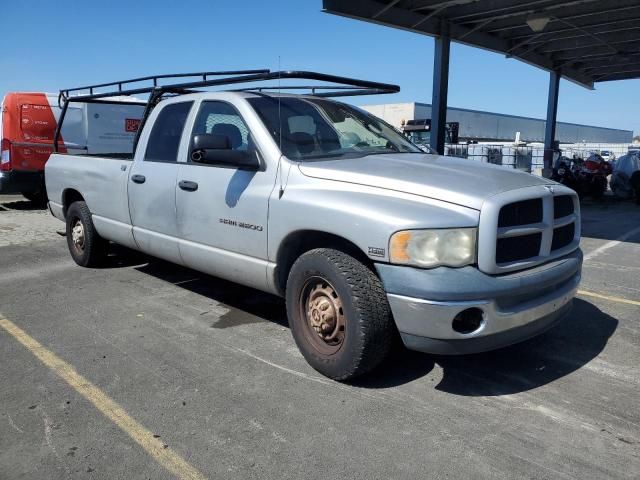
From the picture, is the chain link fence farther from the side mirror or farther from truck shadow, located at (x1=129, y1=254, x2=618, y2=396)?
the side mirror

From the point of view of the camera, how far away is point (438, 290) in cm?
297

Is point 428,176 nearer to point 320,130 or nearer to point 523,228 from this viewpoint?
point 523,228

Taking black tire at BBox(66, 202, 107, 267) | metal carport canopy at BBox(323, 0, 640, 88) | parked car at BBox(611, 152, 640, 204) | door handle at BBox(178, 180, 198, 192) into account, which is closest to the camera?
door handle at BBox(178, 180, 198, 192)

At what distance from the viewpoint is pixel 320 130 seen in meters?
4.28

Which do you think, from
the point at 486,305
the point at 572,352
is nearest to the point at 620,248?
the point at 572,352

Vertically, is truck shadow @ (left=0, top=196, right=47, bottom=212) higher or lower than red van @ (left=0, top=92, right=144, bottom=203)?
lower

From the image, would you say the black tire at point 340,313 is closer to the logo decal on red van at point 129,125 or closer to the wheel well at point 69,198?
the wheel well at point 69,198

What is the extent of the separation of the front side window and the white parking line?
5.58 metres

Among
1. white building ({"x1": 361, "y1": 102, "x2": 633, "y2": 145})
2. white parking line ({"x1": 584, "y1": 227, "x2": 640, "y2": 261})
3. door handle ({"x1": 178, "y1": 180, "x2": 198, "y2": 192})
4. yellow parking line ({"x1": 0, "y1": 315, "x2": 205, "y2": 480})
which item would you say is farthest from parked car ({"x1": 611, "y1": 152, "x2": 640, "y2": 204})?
white building ({"x1": 361, "y1": 102, "x2": 633, "y2": 145})

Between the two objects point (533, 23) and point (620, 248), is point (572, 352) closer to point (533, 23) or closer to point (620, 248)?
point (620, 248)

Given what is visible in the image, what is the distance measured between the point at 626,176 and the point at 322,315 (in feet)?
58.9

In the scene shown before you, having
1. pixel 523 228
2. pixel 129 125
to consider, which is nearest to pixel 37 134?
pixel 129 125

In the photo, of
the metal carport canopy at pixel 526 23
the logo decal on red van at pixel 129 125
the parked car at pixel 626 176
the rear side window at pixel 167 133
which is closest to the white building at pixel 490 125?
the parked car at pixel 626 176

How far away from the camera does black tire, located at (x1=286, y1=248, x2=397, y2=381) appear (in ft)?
10.6
